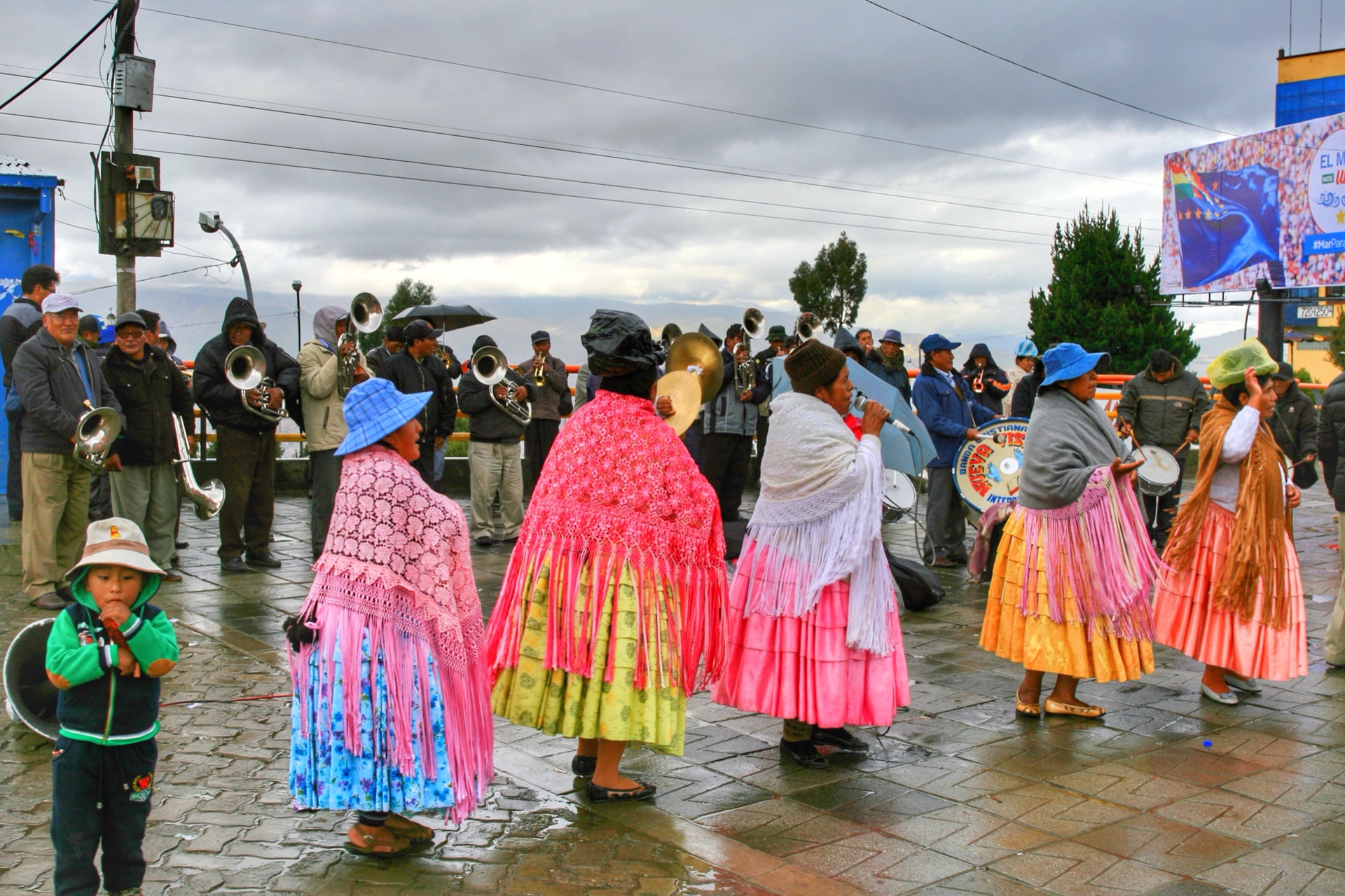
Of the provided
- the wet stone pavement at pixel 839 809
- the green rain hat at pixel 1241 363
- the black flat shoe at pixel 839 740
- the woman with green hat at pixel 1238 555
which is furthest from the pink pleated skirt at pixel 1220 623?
the black flat shoe at pixel 839 740

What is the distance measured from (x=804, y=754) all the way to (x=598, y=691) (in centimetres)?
111

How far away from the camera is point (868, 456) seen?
16.0 feet

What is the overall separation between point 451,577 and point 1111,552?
3304 millimetres

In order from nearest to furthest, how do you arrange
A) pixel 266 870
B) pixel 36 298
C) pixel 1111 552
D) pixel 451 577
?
pixel 266 870 < pixel 451 577 < pixel 1111 552 < pixel 36 298

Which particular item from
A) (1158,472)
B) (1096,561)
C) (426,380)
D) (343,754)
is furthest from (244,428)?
(1158,472)

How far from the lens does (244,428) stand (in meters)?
8.81

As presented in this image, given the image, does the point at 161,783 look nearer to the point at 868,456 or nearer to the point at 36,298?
the point at 868,456

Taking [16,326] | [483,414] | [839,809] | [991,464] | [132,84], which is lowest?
[839,809]

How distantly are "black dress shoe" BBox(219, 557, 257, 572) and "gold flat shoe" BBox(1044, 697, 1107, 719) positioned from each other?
6.01 meters

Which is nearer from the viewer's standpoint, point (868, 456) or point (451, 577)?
point (451, 577)

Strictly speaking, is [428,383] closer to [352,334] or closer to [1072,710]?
[352,334]

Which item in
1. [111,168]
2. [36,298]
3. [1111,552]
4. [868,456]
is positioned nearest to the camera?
[868,456]

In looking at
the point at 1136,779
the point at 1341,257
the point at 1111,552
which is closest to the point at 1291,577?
the point at 1111,552

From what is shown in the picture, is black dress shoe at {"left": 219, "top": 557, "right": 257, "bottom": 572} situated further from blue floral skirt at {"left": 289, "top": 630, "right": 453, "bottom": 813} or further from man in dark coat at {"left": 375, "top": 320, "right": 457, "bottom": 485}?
blue floral skirt at {"left": 289, "top": 630, "right": 453, "bottom": 813}
